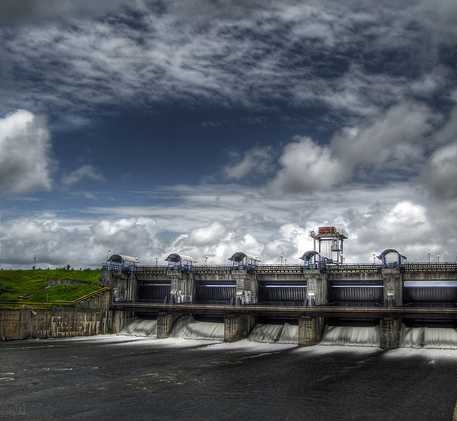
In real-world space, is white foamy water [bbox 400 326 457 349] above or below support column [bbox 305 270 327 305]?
below

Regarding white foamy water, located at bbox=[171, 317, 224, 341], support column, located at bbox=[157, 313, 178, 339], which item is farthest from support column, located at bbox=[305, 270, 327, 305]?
support column, located at bbox=[157, 313, 178, 339]

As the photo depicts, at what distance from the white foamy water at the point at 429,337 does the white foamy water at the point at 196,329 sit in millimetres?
32325

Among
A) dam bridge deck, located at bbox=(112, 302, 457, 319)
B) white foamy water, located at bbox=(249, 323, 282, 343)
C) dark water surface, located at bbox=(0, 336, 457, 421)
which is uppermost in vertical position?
dam bridge deck, located at bbox=(112, 302, 457, 319)

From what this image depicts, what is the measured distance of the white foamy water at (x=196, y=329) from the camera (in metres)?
94.4

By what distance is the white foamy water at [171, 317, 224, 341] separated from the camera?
3718 inches

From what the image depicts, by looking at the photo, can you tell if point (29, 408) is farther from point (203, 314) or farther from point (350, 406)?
point (203, 314)

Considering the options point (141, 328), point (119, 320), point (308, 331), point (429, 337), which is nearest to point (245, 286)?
point (308, 331)

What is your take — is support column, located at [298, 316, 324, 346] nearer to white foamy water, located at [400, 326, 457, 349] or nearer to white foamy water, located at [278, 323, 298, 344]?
white foamy water, located at [278, 323, 298, 344]

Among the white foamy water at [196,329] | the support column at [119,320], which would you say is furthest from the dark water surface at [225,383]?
the support column at [119,320]

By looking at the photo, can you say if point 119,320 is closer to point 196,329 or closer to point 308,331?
Answer: point 196,329

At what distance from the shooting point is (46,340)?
9162cm

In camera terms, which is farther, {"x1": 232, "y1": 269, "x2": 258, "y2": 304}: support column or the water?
{"x1": 232, "y1": 269, "x2": 258, "y2": 304}: support column

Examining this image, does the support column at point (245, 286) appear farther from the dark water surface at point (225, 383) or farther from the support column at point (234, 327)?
the dark water surface at point (225, 383)

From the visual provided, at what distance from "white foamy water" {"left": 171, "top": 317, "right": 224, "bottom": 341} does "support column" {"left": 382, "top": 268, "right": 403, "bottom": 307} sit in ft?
101
